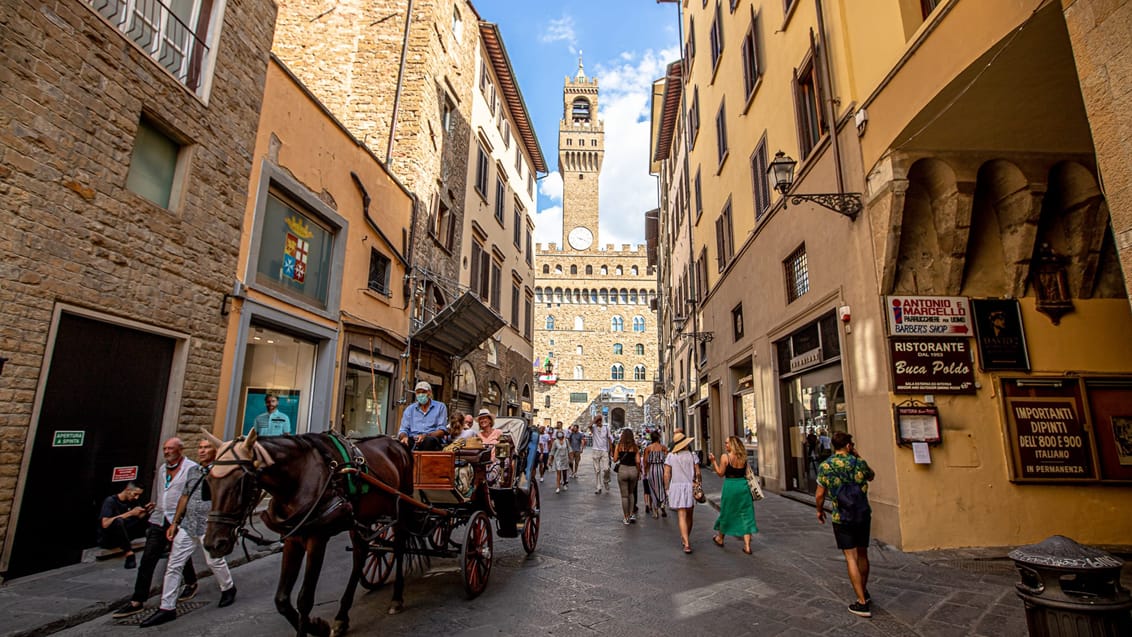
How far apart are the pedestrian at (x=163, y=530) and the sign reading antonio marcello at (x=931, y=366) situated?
7744mm

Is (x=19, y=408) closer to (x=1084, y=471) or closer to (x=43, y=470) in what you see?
(x=43, y=470)

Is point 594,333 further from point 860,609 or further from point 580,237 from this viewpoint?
point 860,609

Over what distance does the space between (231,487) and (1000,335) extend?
831 cm

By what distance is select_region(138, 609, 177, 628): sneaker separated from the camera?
13.8 ft

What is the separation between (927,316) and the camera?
22.4 feet

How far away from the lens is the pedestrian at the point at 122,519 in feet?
18.4

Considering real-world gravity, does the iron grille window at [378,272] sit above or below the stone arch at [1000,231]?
above

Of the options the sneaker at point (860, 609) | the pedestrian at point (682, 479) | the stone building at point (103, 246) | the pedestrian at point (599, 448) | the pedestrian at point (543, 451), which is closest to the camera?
the sneaker at point (860, 609)

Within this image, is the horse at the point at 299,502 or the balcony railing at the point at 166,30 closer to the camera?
the horse at the point at 299,502

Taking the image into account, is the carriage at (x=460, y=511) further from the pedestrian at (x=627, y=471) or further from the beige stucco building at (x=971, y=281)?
the beige stucco building at (x=971, y=281)

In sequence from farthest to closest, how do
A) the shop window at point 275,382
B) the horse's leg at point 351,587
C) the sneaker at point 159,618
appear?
1. the shop window at point 275,382
2. the sneaker at point 159,618
3. the horse's leg at point 351,587

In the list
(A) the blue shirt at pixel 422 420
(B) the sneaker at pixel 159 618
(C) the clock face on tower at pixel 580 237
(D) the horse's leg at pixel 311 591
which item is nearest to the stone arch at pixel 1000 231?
(A) the blue shirt at pixel 422 420

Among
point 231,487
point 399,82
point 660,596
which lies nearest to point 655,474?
point 660,596

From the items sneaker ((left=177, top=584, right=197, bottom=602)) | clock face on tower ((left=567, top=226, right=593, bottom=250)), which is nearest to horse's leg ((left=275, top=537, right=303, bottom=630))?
sneaker ((left=177, top=584, right=197, bottom=602))
